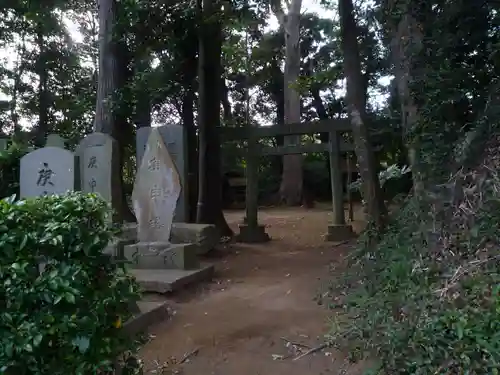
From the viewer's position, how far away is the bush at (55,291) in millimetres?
2174

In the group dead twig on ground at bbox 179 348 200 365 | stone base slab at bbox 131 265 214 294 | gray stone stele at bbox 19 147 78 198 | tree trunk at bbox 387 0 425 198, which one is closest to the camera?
dead twig on ground at bbox 179 348 200 365

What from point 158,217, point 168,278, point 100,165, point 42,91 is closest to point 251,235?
point 158,217

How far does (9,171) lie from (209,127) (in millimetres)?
3932

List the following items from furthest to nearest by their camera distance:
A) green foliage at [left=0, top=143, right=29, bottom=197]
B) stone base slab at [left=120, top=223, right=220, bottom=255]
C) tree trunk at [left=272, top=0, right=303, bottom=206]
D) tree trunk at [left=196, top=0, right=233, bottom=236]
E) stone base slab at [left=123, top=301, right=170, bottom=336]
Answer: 1. tree trunk at [left=272, top=0, right=303, bottom=206]
2. tree trunk at [left=196, top=0, right=233, bottom=236]
3. stone base slab at [left=120, top=223, right=220, bottom=255]
4. green foliage at [left=0, top=143, right=29, bottom=197]
5. stone base slab at [left=123, top=301, right=170, bottom=336]

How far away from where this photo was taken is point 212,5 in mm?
9578

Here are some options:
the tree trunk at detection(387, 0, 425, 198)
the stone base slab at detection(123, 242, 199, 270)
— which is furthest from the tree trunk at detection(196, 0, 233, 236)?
the tree trunk at detection(387, 0, 425, 198)

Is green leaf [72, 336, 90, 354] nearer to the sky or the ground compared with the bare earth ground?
nearer to the sky

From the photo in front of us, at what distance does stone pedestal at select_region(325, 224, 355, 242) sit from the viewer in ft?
34.2

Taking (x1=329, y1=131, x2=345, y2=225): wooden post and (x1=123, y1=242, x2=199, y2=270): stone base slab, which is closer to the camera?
(x1=123, y1=242, x2=199, y2=270): stone base slab

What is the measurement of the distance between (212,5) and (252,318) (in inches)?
269

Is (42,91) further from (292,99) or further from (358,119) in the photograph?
(358,119)

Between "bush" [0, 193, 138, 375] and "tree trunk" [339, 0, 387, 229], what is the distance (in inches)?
171

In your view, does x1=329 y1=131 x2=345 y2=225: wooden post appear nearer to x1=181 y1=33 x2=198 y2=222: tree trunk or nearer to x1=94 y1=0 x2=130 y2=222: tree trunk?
x1=181 y1=33 x2=198 y2=222: tree trunk

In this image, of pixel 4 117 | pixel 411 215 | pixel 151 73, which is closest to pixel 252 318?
pixel 411 215
